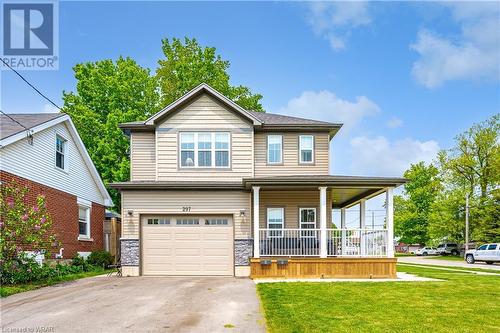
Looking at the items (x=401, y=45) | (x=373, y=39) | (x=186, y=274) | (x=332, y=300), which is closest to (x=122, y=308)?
(x=332, y=300)

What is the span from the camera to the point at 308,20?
2052 cm

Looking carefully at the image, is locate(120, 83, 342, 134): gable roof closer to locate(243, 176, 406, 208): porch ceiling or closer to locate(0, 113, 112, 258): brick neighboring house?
locate(0, 113, 112, 258): brick neighboring house

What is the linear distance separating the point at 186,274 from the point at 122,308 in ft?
22.3

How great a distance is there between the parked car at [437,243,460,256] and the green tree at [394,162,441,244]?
221 centimetres

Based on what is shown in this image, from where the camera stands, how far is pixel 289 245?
1538 centimetres

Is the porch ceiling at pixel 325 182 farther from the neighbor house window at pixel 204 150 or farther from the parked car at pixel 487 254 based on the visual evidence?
the parked car at pixel 487 254

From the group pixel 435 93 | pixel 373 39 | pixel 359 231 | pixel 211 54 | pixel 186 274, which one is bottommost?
pixel 186 274

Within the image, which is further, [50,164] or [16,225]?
[50,164]

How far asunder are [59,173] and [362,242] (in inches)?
498

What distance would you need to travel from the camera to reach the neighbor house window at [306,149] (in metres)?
17.6

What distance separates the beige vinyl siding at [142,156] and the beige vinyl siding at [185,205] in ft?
5.49


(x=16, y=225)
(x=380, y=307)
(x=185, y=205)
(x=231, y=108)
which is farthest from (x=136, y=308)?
(x=231, y=108)

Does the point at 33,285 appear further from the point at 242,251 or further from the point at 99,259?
the point at 242,251

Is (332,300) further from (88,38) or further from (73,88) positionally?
Result: (73,88)
